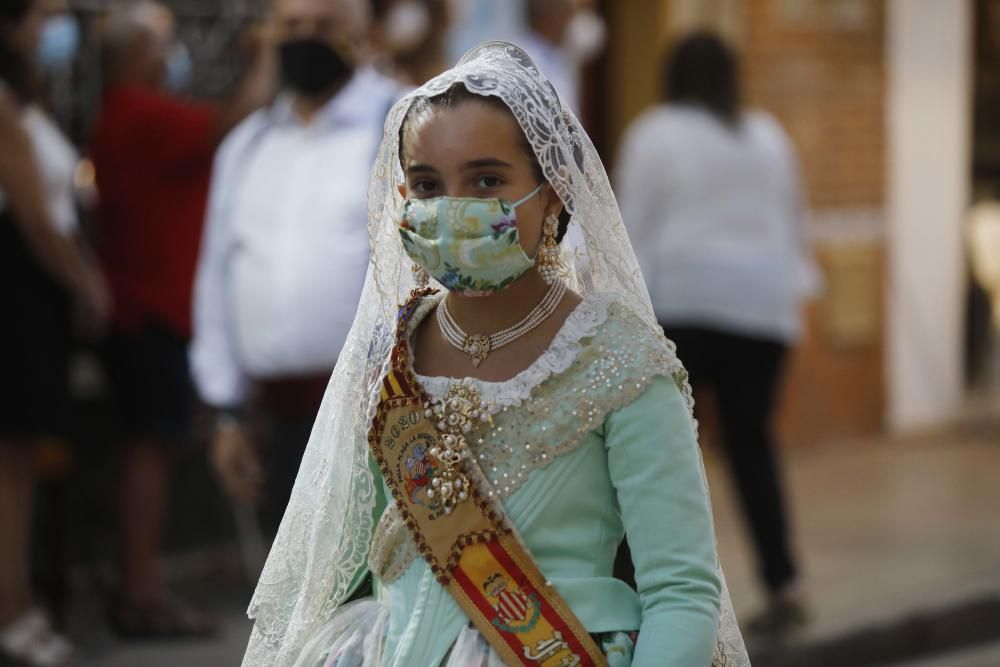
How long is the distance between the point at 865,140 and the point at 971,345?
1.70 metres

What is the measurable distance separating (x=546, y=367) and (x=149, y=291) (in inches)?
153

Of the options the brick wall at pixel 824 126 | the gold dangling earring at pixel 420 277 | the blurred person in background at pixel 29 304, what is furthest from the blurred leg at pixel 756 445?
the gold dangling earring at pixel 420 277

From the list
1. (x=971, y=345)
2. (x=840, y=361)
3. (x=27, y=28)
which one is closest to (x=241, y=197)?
(x=27, y=28)

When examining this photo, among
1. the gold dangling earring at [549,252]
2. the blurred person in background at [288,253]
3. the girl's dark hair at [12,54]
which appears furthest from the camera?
the girl's dark hair at [12,54]

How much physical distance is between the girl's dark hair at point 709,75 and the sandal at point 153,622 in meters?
2.56

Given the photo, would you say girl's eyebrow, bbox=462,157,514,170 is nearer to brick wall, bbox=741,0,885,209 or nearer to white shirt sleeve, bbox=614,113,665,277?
white shirt sleeve, bbox=614,113,665,277

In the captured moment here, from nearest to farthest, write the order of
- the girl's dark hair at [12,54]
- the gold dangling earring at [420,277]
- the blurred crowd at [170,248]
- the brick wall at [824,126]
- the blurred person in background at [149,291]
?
the gold dangling earring at [420,277]
the girl's dark hair at [12,54]
the blurred crowd at [170,248]
the blurred person in background at [149,291]
the brick wall at [824,126]

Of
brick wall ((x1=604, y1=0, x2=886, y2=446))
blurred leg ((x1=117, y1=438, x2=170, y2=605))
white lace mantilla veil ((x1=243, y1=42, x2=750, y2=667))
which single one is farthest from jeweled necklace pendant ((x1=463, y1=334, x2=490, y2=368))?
brick wall ((x1=604, y1=0, x2=886, y2=446))

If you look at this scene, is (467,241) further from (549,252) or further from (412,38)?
(412,38)

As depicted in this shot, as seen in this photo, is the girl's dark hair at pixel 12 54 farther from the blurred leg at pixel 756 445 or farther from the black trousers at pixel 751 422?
the blurred leg at pixel 756 445

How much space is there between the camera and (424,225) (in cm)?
245

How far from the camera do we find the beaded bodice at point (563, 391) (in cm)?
241

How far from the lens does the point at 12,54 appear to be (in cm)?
544

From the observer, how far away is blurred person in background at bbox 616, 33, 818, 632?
5965 millimetres
